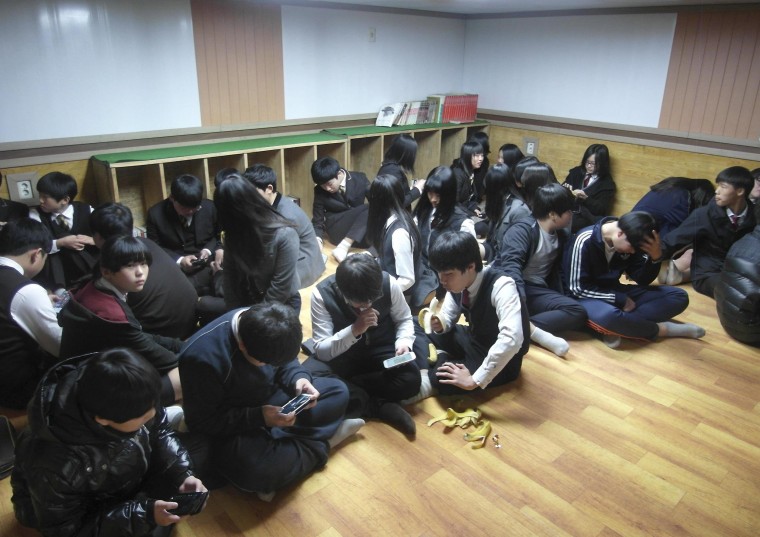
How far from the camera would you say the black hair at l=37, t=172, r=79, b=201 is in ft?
9.82

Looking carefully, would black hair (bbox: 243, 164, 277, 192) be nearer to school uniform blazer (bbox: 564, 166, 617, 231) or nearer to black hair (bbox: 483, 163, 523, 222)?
black hair (bbox: 483, 163, 523, 222)

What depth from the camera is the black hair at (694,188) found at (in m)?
3.89

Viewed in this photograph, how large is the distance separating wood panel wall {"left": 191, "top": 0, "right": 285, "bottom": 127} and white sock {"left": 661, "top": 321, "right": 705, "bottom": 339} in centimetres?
332

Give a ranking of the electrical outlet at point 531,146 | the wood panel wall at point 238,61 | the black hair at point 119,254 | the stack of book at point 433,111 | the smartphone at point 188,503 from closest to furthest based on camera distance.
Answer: the smartphone at point 188,503 < the black hair at point 119,254 < the wood panel wall at point 238,61 < the stack of book at point 433,111 < the electrical outlet at point 531,146

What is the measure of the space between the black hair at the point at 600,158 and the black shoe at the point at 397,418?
3448mm

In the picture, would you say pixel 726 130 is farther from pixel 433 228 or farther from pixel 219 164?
pixel 219 164

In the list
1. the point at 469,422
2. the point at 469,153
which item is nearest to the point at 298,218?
the point at 469,422

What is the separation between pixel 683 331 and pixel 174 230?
2.95 meters

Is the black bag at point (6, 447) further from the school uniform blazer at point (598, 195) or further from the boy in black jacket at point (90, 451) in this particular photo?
the school uniform blazer at point (598, 195)

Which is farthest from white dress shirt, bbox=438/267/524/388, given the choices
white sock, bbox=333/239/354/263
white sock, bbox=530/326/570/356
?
white sock, bbox=333/239/354/263

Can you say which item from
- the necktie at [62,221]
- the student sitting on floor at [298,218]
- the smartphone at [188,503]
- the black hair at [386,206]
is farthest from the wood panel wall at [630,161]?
the smartphone at [188,503]

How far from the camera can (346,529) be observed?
1715 mm

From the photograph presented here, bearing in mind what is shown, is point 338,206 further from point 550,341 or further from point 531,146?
point 531,146

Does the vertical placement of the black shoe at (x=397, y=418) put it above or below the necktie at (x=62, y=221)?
below
